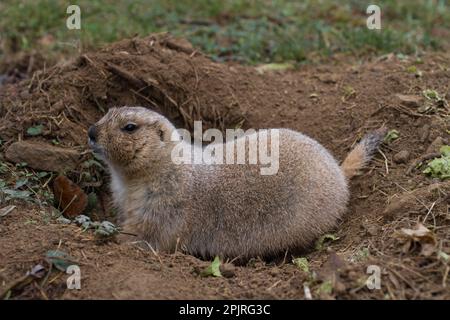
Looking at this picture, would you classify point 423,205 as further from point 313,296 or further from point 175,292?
point 175,292

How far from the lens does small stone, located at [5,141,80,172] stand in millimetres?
6547

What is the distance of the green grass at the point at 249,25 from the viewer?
9477 millimetres

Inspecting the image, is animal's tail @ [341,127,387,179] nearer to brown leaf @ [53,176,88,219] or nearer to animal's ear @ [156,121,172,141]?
animal's ear @ [156,121,172,141]

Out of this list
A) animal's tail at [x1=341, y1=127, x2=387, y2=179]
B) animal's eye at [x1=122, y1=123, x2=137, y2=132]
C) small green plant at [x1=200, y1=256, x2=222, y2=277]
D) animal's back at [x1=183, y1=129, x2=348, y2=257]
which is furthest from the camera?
animal's tail at [x1=341, y1=127, x2=387, y2=179]

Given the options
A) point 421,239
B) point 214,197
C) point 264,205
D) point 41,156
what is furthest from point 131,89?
point 421,239

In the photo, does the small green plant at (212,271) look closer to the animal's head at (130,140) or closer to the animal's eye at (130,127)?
the animal's head at (130,140)

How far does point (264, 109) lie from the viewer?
791 centimetres

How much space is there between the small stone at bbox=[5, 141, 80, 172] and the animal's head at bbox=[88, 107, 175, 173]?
646 mm

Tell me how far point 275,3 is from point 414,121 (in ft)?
16.5

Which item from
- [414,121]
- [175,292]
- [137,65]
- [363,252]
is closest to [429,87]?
[414,121]

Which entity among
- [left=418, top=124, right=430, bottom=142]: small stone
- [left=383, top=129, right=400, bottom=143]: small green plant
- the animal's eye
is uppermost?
the animal's eye

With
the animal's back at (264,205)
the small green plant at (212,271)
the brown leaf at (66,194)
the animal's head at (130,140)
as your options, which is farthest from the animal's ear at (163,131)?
the small green plant at (212,271)

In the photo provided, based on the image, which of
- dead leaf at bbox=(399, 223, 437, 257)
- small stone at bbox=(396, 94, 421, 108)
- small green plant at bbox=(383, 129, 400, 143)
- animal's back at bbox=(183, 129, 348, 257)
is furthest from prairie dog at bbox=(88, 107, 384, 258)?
small stone at bbox=(396, 94, 421, 108)

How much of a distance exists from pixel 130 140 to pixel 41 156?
112cm
